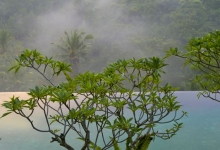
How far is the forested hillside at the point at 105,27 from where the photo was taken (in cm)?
1620

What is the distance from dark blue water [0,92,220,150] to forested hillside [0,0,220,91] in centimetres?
789

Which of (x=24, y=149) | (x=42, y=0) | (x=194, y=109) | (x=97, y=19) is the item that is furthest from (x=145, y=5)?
(x=24, y=149)

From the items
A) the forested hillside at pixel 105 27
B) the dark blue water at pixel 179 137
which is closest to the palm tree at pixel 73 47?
the forested hillside at pixel 105 27

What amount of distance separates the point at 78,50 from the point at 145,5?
9.38m

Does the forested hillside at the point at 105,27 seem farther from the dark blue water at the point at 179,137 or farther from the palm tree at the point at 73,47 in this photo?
the dark blue water at the point at 179,137

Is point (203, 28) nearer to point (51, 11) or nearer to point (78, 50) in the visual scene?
point (78, 50)

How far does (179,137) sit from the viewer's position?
4.24 metres

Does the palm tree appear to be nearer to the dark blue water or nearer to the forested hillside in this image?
the forested hillside

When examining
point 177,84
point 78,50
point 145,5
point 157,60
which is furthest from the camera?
point 145,5

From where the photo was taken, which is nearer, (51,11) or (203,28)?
(203,28)

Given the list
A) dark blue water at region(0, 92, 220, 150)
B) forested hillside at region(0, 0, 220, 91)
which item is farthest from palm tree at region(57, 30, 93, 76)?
dark blue water at region(0, 92, 220, 150)

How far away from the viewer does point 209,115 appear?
6.08 metres

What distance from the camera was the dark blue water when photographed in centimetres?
378

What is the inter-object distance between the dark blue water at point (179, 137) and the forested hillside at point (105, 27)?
7.89m
